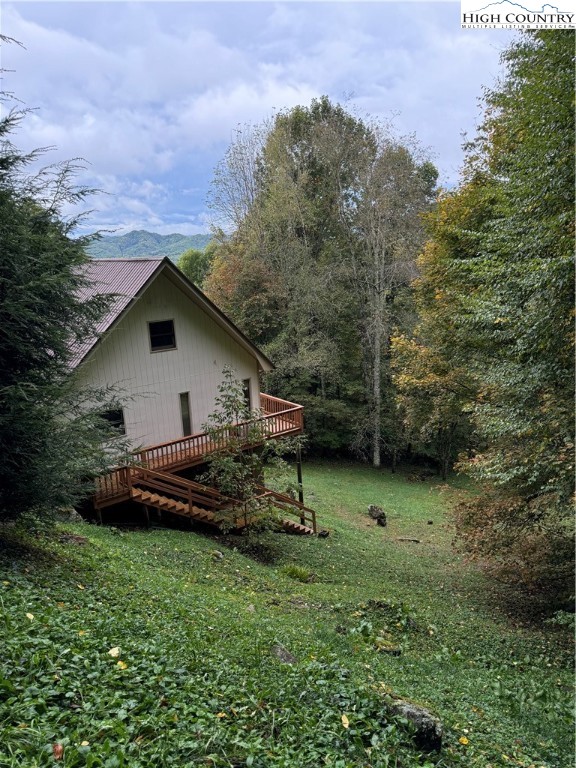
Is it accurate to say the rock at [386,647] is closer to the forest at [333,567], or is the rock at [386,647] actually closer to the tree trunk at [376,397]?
the forest at [333,567]

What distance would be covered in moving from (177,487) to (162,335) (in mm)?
4750

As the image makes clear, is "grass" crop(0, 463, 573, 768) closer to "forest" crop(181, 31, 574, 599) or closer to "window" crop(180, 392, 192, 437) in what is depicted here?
"forest" crop(181, 31, 574, 599)

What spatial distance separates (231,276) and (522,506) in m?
22.8

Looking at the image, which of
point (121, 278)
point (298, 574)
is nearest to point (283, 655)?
point (298, 574)

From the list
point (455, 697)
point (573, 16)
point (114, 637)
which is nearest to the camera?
point (114, 637)

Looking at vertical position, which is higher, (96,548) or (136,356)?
(136,356)

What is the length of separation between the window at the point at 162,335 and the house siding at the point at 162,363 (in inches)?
5.4

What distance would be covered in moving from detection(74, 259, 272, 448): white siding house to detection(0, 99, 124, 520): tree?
5.28m

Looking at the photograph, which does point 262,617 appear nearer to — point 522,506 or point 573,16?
point 522,506

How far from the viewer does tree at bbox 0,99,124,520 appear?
6789 millimetres

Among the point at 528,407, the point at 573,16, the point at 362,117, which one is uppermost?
the point at 362,117

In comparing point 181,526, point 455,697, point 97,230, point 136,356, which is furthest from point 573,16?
point 181,526

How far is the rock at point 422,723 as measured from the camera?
15.3 ft

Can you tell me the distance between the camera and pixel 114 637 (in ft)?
17.2
